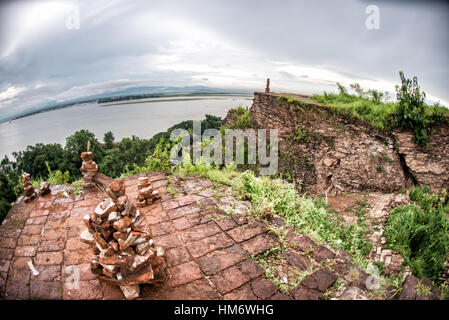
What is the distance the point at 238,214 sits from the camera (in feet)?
10.7

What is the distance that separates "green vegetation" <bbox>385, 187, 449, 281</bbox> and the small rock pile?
14.9ft

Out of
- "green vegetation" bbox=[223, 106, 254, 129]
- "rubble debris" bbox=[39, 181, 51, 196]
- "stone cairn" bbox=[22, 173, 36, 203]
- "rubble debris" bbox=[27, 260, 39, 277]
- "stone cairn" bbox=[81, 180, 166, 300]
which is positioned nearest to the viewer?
A: "stone cairn" bbox=[81, 180, 166, 300]

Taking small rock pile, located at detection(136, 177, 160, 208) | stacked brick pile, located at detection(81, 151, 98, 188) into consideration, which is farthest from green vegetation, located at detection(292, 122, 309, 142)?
stacked brick pile, located at detection(81, 151, 98, 188)

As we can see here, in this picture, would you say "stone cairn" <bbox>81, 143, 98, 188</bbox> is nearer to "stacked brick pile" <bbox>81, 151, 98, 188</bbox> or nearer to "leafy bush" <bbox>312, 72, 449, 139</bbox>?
"stacked brick pile" <bbox>81, 151, 98, 188</bbox>

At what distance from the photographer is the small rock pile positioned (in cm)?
346

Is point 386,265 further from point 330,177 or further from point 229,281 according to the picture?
point 330,177

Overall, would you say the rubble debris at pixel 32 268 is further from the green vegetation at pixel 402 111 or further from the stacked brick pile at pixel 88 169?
the green vegetation at pixel 402 111

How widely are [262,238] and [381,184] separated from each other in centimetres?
636

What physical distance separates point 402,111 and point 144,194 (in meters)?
7.70

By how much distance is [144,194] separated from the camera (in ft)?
11.4

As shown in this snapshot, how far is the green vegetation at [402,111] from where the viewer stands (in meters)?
6.46

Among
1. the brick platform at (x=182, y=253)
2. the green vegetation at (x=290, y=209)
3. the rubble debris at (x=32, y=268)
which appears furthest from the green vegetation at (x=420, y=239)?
the rubble debris at (x=32, y=268)

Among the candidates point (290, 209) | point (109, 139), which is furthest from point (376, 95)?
point (109, 139)
